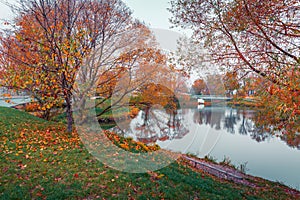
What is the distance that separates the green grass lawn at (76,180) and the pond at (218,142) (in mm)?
4609

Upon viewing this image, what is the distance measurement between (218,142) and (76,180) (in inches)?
488

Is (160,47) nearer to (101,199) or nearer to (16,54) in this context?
→ (16,54)

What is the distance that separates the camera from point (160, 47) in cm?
995

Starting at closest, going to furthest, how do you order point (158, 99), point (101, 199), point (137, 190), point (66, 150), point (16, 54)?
point (101, 199) < point (137, 190) < point (66, 150) < point (16, 54) < point (158, 99)

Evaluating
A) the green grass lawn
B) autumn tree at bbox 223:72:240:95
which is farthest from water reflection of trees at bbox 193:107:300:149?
the green grass lawn

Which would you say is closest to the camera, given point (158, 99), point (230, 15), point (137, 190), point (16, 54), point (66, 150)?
point (137, 190)

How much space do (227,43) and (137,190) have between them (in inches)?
174

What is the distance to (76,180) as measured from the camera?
4.14 metres

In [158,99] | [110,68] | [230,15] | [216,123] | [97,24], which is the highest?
[97,24]

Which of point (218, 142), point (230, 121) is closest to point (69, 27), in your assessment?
point (218, 142)

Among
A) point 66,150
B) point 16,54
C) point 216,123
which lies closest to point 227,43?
point 66,150

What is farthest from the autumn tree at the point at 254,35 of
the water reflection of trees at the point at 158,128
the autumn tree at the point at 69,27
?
the water reflection of trees at the point at 158,128

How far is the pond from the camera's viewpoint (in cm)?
1045

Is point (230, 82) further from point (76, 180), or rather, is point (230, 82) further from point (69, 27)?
point (69, 27)
